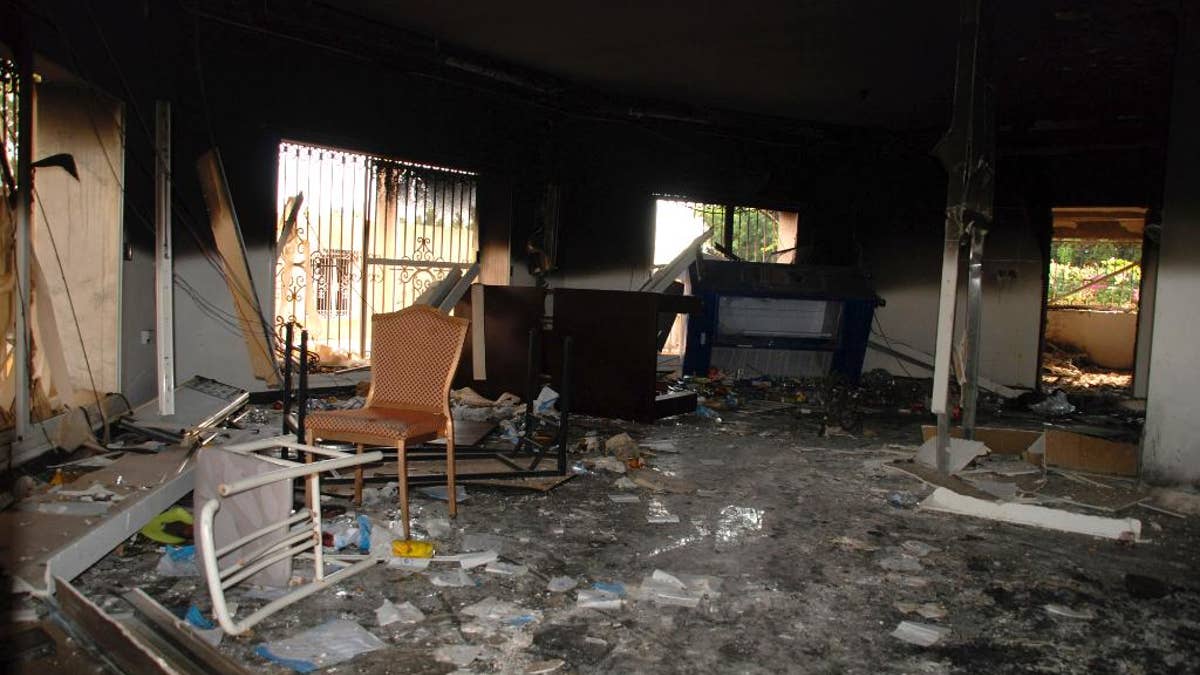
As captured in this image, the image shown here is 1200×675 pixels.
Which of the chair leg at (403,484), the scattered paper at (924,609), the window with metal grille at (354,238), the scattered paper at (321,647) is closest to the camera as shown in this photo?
the scattered paper at (321,647)

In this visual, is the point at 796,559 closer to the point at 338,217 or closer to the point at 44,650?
the point at 44,650

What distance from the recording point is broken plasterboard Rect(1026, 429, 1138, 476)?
536cm

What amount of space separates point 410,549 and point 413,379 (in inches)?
37.9

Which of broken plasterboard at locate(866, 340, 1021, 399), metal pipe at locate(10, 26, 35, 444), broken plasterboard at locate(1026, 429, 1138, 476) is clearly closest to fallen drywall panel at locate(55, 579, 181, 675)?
metal pipe at locate(10, 26, 35, 444)

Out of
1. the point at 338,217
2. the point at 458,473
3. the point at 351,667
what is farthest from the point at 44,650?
the point at 338,217

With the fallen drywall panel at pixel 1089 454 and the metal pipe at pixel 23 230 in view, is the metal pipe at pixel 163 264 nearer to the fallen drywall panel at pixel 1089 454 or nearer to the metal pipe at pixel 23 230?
the metal pipe at pixel 23 230

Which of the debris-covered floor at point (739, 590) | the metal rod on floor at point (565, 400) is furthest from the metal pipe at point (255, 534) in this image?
the metal rod on floor at point (565, 400)

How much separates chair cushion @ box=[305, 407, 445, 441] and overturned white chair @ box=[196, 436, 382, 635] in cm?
47

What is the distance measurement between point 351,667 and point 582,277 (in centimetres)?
705

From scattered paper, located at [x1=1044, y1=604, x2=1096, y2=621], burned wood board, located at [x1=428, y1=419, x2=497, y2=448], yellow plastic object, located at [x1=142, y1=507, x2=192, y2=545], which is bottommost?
scattered paper, located at [x1=1044, y1=604, x2=1096, y2=621]

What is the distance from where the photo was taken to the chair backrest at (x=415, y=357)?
13.1ft

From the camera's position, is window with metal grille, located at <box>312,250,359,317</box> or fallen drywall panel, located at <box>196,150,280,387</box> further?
window with metal grille, located at <box>312,250,359,317</box>

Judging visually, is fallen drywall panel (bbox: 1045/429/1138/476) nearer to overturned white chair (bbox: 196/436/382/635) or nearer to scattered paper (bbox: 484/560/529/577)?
scattered paper (bbox: 484/560/529/577)

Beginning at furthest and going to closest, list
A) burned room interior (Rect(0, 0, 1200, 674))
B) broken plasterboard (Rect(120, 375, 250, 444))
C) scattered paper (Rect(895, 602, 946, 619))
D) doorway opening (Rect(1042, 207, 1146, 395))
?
doorway opening (Rect(1042, 207, 1146, 395)), broken plasterboard (Rect(120, 375, 250, 444)), scattered paper (Rect(895, 602, 946, 619)), burned room interior (Rect(0, 0, 1200, 674))
